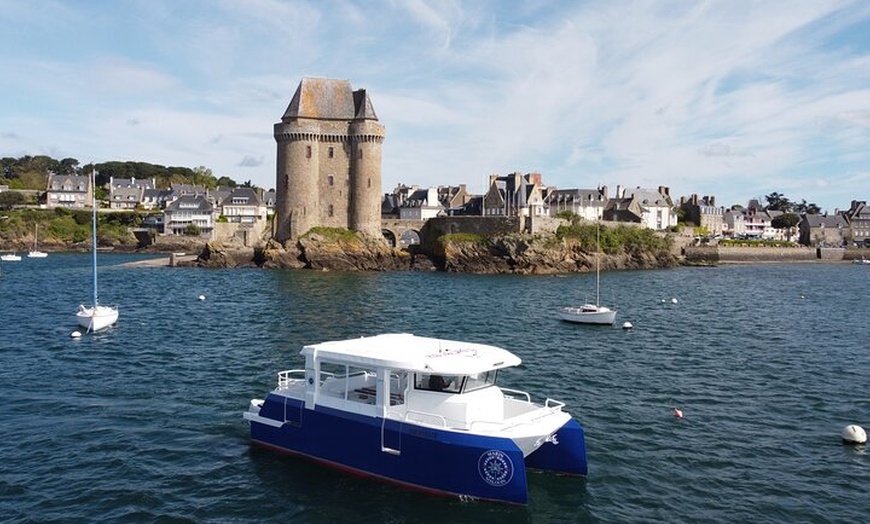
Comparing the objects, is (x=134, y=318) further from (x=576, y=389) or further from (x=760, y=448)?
(x=760, y=448)

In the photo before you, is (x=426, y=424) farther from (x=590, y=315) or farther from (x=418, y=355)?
(x=590, y=315)

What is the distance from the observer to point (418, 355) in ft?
51.3

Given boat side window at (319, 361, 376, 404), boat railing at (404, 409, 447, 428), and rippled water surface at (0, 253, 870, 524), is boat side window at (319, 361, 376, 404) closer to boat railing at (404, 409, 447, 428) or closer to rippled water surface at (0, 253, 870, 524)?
boat railing at (404, 409, 447, 428)

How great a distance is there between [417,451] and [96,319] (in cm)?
2447

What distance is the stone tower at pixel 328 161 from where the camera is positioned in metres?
74.5

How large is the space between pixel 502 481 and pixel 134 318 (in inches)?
1177

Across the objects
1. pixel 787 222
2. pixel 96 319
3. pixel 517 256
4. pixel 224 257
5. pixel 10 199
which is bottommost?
pixel 96 319

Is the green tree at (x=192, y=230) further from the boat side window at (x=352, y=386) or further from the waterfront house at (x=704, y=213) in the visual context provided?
the boat side window at (x=352, y=386)

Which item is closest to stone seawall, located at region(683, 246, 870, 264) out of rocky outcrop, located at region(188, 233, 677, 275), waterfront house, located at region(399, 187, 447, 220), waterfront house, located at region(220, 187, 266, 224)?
rocky outcrop, located at region(188, 233, 677, 275)

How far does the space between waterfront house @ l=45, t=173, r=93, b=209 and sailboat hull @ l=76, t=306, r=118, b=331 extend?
106 m

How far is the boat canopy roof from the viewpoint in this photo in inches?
586

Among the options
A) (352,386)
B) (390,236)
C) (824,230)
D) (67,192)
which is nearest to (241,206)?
(67,192)

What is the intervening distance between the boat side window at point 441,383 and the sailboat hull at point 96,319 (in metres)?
23.8

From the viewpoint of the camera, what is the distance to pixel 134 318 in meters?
37.7
